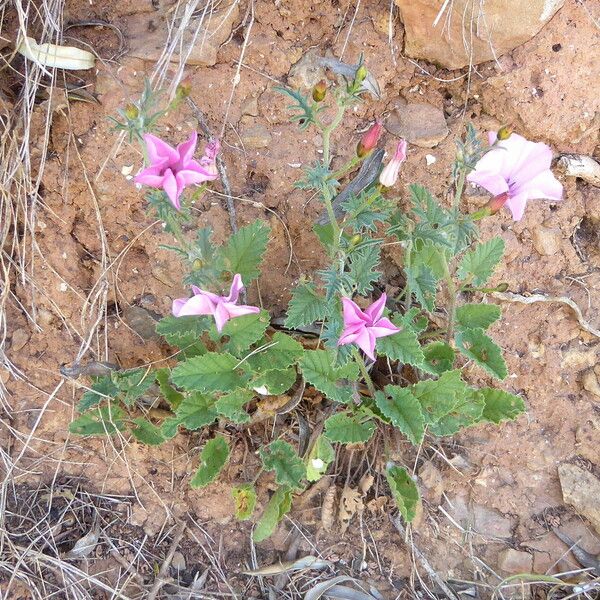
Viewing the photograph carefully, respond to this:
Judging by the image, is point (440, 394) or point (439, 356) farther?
point (439, 356)

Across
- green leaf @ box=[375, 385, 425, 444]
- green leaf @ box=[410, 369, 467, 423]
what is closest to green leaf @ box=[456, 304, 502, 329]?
green leaf @ box=[410, 369, 467, 423]

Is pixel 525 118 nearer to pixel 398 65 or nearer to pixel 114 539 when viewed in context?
pixel 398 65

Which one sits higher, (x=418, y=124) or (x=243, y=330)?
(x=418, y=124)

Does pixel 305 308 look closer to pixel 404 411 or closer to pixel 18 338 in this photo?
pixel 404 411

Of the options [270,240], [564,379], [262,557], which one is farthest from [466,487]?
[270,240]

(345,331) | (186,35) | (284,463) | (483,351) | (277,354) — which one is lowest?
(284,463)

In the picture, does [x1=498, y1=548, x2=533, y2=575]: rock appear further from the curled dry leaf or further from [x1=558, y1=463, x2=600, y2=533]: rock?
the curled dry leaf

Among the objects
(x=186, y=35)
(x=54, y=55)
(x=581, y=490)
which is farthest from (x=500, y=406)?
(x=54, y=55)
